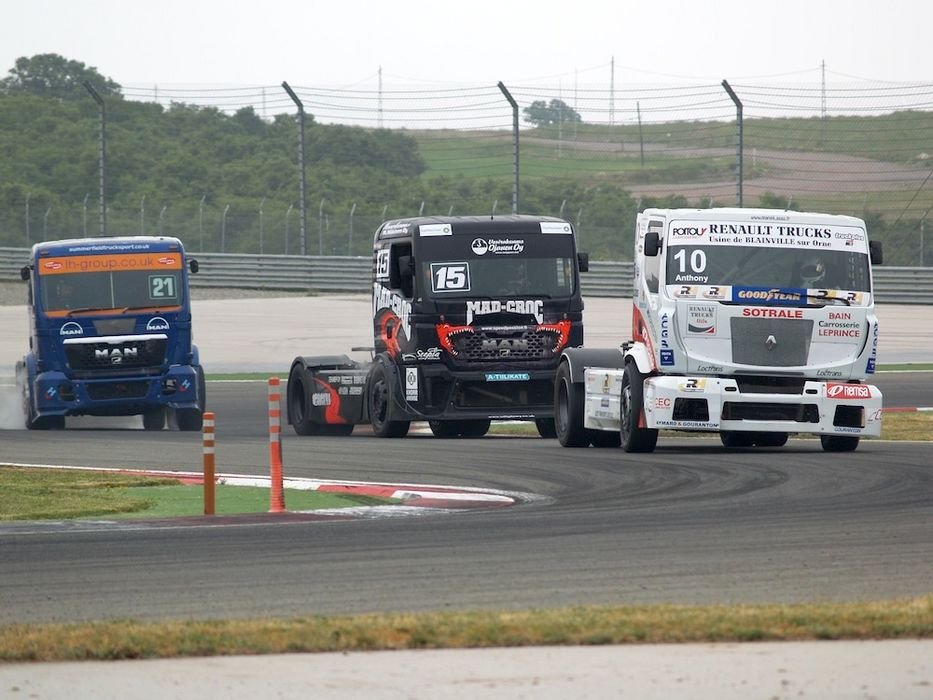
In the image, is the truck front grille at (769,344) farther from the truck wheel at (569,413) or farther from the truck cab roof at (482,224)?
the truck cab roof at (482,224)

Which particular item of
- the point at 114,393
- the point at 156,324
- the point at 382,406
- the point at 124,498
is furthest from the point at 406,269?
the point at 124,498

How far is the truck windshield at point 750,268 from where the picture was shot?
56.5 feet

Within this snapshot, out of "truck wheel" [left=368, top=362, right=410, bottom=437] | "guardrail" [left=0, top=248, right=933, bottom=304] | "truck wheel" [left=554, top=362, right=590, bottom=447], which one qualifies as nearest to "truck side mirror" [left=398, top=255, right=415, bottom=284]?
"truck wheel" [left=368, top=362, right=410, bottom=437]

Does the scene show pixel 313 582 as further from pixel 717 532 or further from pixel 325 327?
pixel 325 327

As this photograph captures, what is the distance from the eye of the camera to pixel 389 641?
7.38 metres

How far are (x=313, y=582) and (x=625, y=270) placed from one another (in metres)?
34.1

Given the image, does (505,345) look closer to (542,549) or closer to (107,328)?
(107,328)

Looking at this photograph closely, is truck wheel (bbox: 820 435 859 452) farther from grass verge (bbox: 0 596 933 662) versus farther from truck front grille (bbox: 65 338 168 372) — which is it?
grass verge (bbox: 0 596 933 662)

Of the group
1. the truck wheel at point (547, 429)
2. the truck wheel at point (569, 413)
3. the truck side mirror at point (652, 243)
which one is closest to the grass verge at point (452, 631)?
the truck side mirror at point (652, 243)

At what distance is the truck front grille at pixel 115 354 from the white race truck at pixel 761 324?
8.85 metres

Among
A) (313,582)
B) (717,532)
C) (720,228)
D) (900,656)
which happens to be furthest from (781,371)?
(900,656)

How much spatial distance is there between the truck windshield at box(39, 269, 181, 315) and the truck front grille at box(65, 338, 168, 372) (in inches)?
19.4

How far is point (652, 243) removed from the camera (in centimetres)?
1727

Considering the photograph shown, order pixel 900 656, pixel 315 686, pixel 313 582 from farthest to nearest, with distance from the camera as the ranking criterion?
pixel 313 582
pixel 900 656
pixel 315 686
